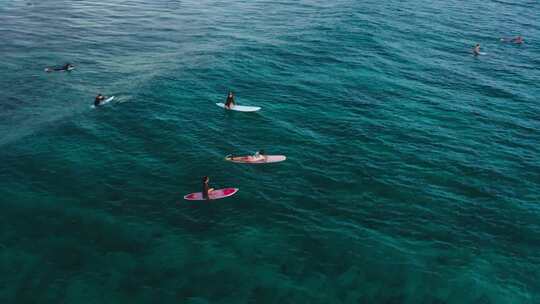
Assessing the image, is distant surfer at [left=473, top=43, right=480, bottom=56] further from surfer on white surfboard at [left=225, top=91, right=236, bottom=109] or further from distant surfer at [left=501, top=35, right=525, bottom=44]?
surfer on white surfboard at [left=225, top=91, right=236, bottom=109]

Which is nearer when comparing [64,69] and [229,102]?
[229,102]

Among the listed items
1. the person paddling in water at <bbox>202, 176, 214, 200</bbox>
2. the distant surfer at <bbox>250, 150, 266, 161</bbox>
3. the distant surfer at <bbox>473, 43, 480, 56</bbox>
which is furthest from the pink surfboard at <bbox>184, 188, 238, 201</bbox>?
the distant surfer at <bbox>473, 43, 480, 56</bbox>

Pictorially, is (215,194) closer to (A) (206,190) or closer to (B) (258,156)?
(A) (206,190)

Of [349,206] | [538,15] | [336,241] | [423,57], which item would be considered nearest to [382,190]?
[349,206]

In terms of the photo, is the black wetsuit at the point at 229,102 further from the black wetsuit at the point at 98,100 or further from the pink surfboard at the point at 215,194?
the pink surfboard at the point at 215,194

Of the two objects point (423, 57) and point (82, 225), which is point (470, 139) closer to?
point (423, 57)

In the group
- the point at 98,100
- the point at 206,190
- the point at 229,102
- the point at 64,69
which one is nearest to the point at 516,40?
the point at 229,102

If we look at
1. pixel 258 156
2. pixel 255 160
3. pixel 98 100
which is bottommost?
pixel 255 160
